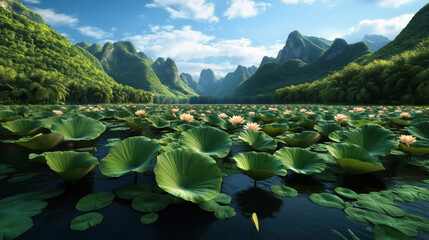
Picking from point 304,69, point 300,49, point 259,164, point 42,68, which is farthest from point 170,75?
point 259,164

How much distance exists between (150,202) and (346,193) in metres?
1.75

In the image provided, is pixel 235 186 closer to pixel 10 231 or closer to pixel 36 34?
pixel 10 231

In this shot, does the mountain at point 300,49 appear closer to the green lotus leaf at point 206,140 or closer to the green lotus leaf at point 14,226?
the green lotus leaf at point 206,140

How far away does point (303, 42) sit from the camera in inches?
4931

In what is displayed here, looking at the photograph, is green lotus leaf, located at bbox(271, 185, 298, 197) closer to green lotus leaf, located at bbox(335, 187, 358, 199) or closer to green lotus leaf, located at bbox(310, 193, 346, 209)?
green lotus leaf, located at bbox(310, 193, 346, 209)

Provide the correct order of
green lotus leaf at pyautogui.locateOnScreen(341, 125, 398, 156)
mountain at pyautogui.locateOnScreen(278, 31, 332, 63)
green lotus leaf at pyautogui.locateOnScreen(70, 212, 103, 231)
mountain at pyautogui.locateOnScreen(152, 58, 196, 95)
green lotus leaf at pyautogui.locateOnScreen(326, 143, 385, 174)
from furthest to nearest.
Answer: mountain at pyautogui.locateOnScreen(152, 58, 196, 95)
mountain at pyautogui.locateOnScreen(278, 31, 332, 63)
green lotus leaf at pyautogui.locateOnScreen(341, 125, 398, 156)
green lotus leaf at pyautogui.locateOnScreen(326, 143, 385, 174)
green lotus leaf at pyautogui.locateOnScreen(70, 212, 103, 231)

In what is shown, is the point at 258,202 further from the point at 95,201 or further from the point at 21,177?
the point at 21,177

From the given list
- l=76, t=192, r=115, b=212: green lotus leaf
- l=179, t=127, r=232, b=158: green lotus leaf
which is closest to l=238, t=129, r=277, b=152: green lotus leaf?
l=179, t=127, r=232, b=158: green lotus leaf

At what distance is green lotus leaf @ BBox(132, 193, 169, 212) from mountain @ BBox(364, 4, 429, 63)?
Result: 2005 inches

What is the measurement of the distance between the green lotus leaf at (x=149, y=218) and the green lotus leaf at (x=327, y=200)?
4.33 feet

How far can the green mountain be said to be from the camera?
1642 centimetres

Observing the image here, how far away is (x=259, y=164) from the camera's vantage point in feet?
5.62

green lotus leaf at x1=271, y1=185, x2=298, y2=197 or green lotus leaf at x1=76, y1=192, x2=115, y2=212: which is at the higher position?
green lotus leaf at x1=76, y1=192, x2=115, y2=212

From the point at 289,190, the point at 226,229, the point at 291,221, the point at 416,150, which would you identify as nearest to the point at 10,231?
the point at 226,229
